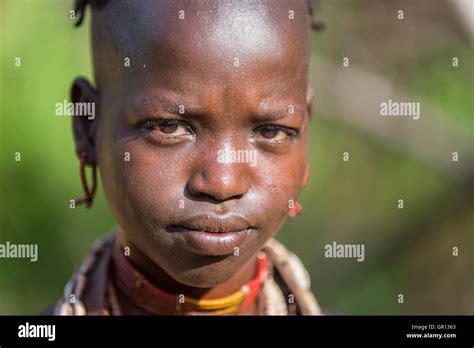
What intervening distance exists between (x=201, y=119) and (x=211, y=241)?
0.26 m

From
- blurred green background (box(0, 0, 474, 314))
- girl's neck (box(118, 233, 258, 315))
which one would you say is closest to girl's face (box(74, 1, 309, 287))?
girl's neck (box(118, 233, 258, 315))

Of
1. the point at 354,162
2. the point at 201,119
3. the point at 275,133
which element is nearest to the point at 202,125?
the point at 201,119

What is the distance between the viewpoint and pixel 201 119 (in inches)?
59.5

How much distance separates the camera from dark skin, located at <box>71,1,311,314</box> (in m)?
1.50

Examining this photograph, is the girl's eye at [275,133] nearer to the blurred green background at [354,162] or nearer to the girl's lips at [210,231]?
the girl's lips at [210,231]

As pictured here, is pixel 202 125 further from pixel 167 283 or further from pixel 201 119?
pixel 167 283

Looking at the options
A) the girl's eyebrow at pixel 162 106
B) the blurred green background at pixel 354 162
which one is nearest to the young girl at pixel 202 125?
the girl's eyebrow at pixel 162 106

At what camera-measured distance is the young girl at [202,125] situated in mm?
1499

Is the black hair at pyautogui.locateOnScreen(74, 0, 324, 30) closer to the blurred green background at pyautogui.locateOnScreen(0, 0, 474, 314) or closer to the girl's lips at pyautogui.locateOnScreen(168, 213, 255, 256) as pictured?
the girl's lips at pyautogui.locateOnScreen(168, 213, 255, 256)

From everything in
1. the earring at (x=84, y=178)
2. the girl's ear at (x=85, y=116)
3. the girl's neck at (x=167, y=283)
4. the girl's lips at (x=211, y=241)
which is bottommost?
the girl's neck at (x=167, y=283)

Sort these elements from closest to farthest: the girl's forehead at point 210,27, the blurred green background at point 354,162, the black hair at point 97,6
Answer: the girl's forehead at point 210,27 → the black hair at point 97,6 → the blurred green background at point 354,162

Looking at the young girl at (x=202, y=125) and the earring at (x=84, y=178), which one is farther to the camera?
the earring at (x=84, y=178)

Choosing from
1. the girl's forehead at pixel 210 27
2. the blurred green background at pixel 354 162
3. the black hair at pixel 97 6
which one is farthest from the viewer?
the blurred green background at pixel 354 162
